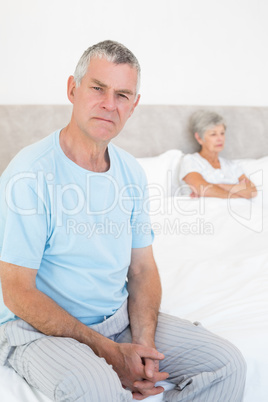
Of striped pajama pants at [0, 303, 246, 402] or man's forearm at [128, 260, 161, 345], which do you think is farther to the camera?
man's forearm at [128, 260, 161, 345]

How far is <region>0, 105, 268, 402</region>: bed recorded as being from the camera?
122cm

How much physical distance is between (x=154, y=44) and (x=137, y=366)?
6.87 feet

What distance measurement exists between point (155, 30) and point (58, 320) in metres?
2.10

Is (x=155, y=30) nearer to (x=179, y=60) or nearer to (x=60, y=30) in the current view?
(x=179, y=60)

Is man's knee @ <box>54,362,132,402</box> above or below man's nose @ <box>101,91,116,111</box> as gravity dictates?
below

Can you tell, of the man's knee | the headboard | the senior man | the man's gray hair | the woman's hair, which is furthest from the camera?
the woman's hair

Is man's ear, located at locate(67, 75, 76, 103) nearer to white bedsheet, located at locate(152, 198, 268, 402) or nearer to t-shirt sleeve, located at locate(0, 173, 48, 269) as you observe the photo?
t-shirt sleeve, located at locate(0, 173, 48, 269)

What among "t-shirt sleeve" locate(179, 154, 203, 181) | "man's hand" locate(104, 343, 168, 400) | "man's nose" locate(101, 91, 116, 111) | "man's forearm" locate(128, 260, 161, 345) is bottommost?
"man's hand" locate(104, 343, 168, 400)

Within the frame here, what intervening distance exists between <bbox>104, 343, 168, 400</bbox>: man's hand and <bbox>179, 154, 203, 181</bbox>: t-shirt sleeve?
1552 mm

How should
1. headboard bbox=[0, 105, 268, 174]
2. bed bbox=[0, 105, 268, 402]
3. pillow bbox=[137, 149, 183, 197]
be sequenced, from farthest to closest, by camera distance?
pillow bbox=[137, 149, 183, 197]
headboard bbox=[0, 105, 268, 174]
bed bbox=[0, 105, 268, 402]

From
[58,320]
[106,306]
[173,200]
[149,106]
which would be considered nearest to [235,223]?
[173,200]

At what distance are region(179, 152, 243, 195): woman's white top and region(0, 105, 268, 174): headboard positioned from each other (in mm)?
193

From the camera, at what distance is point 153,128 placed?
8.48 feet

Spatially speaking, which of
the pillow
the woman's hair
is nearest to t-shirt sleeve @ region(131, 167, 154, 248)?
the pillow
